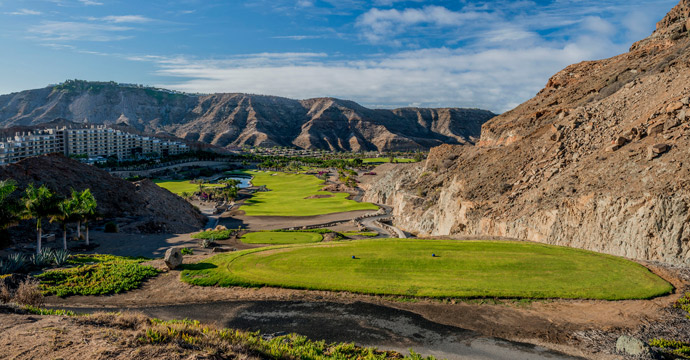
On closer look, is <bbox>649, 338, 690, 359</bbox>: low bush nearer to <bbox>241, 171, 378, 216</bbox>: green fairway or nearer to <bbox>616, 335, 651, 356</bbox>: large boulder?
<bbox>616, 335, 651, 356</bbox>: large boulder

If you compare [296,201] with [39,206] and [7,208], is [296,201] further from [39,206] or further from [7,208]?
[7,208]

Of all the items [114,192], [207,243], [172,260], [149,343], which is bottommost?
[207,243]

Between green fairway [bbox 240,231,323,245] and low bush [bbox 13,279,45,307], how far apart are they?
1954 cm

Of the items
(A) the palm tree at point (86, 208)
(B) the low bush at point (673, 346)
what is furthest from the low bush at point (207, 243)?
(B) the low bush at point (673, 346)

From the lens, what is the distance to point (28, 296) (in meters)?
15.9

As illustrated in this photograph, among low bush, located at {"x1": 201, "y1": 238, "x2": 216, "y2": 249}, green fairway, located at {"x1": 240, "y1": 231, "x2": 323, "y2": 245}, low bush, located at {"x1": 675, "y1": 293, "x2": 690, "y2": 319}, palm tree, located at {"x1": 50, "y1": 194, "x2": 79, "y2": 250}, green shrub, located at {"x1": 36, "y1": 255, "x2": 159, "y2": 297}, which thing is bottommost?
green fairway, located at {"x1": 240, "y1": 231, "x2": 323, "y2": 245}

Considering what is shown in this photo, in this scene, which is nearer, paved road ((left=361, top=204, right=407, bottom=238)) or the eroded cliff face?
the eroded cliff face

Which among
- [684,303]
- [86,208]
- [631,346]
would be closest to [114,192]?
[86,208]

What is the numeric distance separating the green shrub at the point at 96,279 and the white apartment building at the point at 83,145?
339ft

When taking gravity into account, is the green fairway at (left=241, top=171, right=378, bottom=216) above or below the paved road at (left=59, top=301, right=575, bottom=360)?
below

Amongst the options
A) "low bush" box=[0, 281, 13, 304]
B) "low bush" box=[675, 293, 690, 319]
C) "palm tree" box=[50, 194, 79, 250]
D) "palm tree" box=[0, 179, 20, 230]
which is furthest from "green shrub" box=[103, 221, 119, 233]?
"low bush" box=[675, 293, 690, 319]

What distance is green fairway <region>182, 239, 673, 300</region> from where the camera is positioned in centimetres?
1736

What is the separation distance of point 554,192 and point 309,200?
4971 cm

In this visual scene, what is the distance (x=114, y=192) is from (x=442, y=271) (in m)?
42.6
